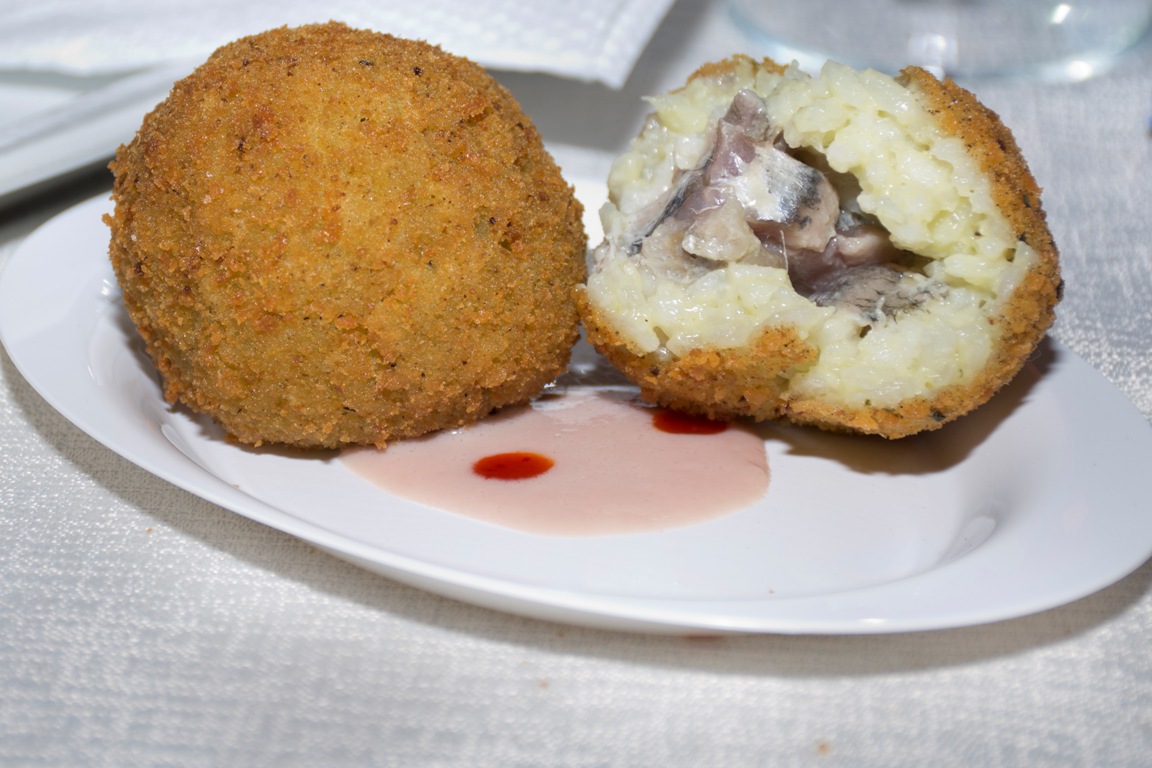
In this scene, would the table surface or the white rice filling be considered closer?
the table surface

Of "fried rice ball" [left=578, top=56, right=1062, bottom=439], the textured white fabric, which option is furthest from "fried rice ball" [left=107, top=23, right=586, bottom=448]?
the textured white fabric

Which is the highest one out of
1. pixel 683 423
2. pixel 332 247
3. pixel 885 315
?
pixel 332 247

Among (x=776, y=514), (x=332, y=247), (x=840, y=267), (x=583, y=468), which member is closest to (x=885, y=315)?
(x=840, y=267)

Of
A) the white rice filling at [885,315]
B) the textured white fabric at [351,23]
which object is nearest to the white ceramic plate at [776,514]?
the white rice filling at [885,315]

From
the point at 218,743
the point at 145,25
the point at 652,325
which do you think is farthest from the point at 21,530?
the point at 145,25

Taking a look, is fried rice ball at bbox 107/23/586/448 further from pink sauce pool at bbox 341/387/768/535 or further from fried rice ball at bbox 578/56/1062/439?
fried rice ball at bbox 578/56/1062/439

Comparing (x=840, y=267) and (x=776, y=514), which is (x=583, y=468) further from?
(x=840, y=267)
